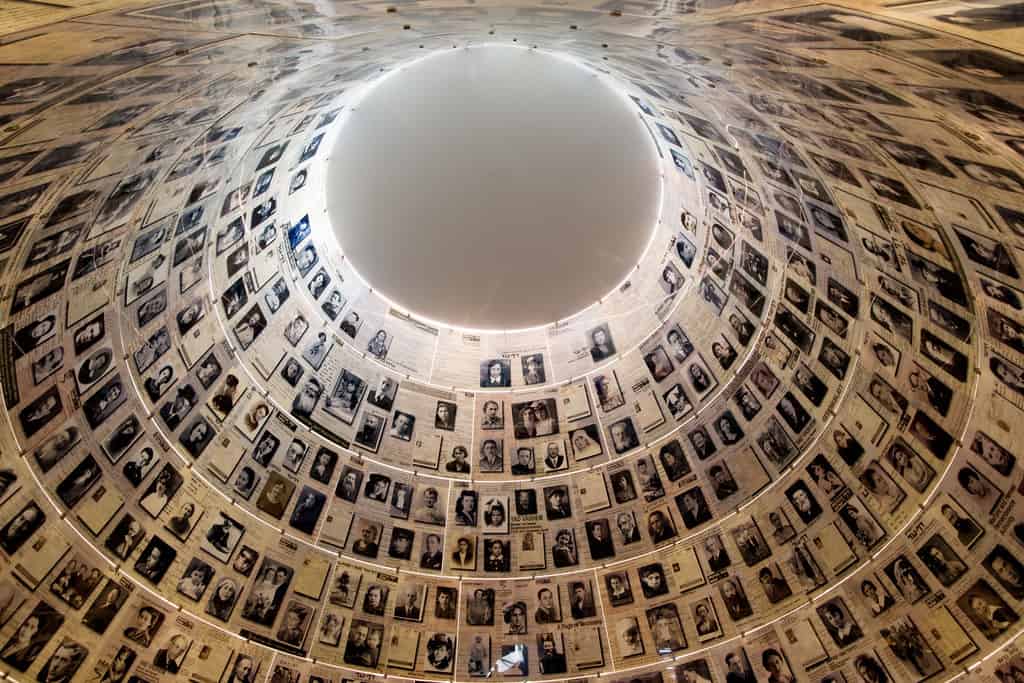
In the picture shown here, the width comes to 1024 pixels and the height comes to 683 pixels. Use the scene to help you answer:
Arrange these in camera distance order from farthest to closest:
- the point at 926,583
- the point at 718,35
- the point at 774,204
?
the point at 774,204
the point at 926,583
the point at 718,35

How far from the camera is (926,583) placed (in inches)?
426

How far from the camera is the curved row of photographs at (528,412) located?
8.98 m

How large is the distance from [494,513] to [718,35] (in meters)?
9.88

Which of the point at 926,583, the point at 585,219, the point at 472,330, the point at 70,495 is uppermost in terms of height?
the point at 585,219

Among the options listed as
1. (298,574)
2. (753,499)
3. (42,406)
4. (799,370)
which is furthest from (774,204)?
(42,406)

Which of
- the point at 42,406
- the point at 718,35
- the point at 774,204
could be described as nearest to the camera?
the point at 718,35

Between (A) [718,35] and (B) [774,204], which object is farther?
(B) [774,204]

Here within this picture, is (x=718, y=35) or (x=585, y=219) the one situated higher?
(x=585, y=219)

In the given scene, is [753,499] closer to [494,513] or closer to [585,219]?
[494,513]

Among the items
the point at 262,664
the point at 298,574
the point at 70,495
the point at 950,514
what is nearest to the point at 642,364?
the point at 950,514

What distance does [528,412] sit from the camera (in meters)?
14.7

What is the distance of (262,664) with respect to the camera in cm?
1259

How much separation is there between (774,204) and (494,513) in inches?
306

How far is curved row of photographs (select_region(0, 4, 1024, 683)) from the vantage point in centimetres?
898
